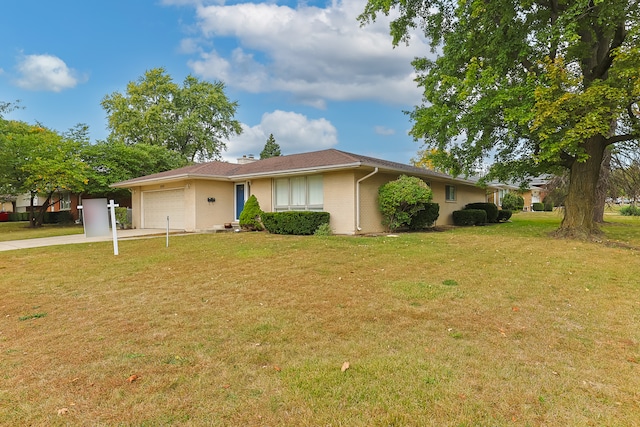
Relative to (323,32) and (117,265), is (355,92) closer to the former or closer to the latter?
(323,32)

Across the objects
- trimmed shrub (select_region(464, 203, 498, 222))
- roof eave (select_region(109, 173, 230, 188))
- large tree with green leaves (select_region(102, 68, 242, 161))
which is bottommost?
trimmed shrub (select_region(464, 203, 498, 222))

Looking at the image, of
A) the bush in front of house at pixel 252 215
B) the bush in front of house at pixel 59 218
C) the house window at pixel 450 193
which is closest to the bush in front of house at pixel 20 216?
the bush in front of house at pixel 59 218

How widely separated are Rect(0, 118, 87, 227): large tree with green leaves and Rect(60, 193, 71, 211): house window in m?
6.42

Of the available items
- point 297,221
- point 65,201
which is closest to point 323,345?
point 297,221

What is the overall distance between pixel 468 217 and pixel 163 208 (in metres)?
16.2

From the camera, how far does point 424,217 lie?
48.3ft

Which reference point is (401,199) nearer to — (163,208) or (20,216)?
(163,208)

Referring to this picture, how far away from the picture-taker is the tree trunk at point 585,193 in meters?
11.3

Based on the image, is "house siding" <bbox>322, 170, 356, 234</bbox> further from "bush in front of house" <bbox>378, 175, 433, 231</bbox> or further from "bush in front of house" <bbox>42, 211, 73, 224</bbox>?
"bush in front of house" <bbox>42, 211, 73, 224</bbox>

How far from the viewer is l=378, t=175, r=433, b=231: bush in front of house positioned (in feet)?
40.9

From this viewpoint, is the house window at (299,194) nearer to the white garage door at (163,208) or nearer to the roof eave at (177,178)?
the roof eave at (177,178)

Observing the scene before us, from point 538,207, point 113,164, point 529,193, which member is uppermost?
point 113,164

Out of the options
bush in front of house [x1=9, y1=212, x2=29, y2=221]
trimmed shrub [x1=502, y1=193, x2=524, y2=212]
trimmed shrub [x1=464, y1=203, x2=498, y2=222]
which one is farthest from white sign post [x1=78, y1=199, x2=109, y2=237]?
bush in front of house [x1=9, y1=212, x2=29, y2=221]

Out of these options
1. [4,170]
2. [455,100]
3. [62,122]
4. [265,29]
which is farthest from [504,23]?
[62,122]
